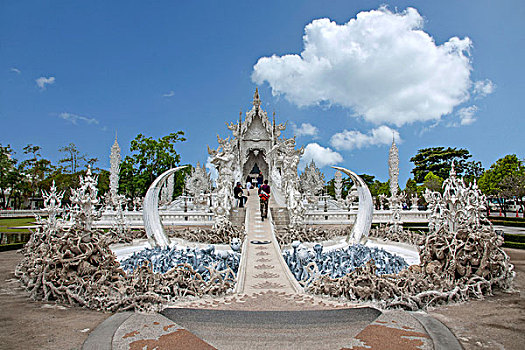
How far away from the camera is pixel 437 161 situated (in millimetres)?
50594

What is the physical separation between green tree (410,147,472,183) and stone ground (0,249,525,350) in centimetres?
4914

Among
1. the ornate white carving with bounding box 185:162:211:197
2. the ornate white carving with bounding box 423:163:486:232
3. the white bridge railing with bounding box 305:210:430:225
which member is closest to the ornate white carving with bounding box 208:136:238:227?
the white bridge railing with bounding box 305:210:430:225

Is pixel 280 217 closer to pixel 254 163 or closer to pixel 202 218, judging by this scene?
pixel 202 218

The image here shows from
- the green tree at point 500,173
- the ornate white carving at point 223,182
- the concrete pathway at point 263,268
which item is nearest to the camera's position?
the concrete pathway at point 263,268

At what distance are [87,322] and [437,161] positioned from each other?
55.6 metres

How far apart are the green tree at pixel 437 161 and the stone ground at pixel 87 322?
49.1 metres

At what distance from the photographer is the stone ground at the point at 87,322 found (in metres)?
3.78

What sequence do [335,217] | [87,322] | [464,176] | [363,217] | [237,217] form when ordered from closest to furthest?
[87,322]
[363,217]
[237,217]
[335,217]
[464,176]

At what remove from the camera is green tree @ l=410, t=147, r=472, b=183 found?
161 ft

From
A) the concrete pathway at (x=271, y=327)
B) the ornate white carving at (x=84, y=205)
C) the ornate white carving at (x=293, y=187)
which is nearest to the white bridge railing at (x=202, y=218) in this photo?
the ornate white carving at (x=293, y=187)

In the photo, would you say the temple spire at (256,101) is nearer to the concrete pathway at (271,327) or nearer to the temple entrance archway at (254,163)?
the temple entrance archway at (254,163)

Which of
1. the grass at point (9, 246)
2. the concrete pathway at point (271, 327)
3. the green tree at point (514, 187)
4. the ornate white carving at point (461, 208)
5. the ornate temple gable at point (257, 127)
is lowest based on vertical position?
the concrete pathway at point (271, 327)

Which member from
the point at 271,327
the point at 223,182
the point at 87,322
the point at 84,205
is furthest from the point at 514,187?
the point at 87,322

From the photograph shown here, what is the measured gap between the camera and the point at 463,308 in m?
5.05
